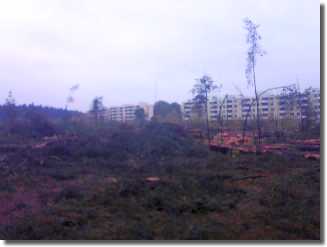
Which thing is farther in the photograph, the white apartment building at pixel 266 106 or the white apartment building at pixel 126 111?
the white apartment building at pixel 126 111

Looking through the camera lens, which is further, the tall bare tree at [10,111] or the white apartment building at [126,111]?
the white apartment building at [126,111]

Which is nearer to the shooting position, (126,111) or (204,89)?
(204,89)

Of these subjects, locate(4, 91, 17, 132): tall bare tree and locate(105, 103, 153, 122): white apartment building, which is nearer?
locate(4, 91, 17, 132): tall bare tree

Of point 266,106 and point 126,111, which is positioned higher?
point 126,111

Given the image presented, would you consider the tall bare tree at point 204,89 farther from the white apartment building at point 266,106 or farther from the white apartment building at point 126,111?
the white apartment building at point 126,111

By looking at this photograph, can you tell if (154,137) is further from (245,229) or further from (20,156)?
(245,229)

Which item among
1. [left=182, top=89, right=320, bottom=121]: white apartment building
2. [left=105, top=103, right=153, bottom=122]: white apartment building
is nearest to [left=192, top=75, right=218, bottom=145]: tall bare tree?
[left=182, top=89, right=320, bottom=121]: white apartment building

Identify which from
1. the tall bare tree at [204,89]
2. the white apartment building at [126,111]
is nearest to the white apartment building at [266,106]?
the tall bare tree at [204,89]

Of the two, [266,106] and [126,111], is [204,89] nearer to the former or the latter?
[266,106]

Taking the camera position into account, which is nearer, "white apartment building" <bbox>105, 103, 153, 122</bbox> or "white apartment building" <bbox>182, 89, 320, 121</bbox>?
"white apartment building" <bbox>182, 89, 320, 121</bbox>

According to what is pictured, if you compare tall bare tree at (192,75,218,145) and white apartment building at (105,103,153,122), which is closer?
tall bare tree at (192,75,218,145)

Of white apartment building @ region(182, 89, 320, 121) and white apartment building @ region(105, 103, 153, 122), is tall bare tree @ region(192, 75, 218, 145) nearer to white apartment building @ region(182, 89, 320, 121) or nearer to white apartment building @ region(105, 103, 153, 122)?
white apartment building @ region(182, 89, 320, 121)

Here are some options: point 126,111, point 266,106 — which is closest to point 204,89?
point 266,106

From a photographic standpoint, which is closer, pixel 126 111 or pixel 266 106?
pixel 266 106
